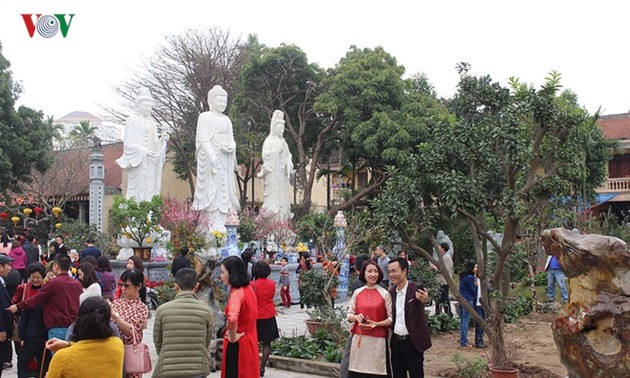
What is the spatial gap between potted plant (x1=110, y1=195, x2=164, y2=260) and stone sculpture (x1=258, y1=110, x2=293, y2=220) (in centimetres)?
786

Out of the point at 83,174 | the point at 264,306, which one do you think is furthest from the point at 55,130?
the point at 264,306

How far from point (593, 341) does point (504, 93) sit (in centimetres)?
296

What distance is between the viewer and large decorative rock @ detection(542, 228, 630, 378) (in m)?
5.34

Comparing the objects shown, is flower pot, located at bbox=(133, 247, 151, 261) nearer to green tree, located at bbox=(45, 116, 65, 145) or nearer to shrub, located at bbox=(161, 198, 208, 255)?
shrub, located at bbox=(161, 198, 208, 255)

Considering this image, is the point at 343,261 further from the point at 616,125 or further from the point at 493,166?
the point at 616,125

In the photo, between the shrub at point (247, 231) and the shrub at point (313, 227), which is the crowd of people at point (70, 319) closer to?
the shrub at point (313, 227)

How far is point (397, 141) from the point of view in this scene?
79.0 ft

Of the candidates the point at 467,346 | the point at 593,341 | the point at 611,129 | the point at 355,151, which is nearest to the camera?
the point at 593,341

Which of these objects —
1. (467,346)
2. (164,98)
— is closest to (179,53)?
(164,98)

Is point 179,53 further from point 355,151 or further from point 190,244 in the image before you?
point 190,244

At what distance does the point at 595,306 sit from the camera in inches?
→ 215

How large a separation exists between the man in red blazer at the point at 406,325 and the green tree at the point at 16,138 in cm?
2099

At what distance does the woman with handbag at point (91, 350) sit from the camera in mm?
3911

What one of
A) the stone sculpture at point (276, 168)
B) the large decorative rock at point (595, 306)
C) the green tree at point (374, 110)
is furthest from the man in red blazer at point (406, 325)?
the stone sculpture at point (276, 168)
